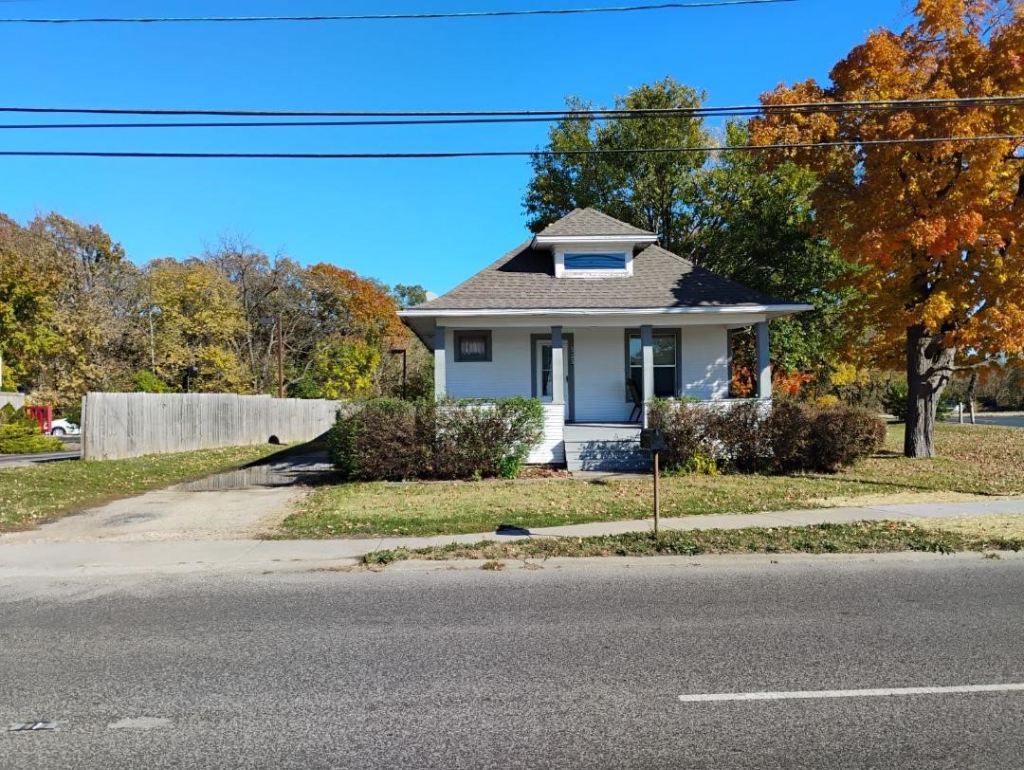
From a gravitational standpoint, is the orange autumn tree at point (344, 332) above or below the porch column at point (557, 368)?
above

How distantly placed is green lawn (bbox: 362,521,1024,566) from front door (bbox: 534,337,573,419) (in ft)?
33.0

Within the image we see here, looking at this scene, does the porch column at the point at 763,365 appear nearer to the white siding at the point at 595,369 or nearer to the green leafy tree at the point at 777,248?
the white siding at the point at 595,369

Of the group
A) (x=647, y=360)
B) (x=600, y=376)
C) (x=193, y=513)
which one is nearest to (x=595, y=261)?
(x=600, y=376)

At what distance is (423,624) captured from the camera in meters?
5.86

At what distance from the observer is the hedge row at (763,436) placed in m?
14.4

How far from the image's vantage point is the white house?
17234 mm

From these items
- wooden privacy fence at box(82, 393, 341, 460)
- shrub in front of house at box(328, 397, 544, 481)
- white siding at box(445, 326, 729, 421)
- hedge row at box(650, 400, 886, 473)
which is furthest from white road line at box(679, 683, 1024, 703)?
wooden privacy fence at box(82, 393, 341, 460)

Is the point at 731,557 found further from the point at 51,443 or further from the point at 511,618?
the point at 51,443

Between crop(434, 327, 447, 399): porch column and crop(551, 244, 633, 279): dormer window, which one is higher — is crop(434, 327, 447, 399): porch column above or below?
below

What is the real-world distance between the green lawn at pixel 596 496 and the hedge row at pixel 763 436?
0.59 meters

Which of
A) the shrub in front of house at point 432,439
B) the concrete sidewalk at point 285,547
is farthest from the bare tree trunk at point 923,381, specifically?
the shrub in front of house at point 432,439

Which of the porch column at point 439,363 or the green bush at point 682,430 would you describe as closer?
the green bush at point 682,430

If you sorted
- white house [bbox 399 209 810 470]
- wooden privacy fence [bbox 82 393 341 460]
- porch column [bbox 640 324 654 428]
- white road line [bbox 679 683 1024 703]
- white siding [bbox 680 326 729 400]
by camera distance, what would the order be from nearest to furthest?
1. white road line [bbox 679 683 1024 703]
2. porch column [bbox 640 324 654 428]
3. white house [bbox 399 209 810 470]
4. white siding [bbox 680 326 729 400]
5. wooden privacy fence [bbox 82 393 341 460]

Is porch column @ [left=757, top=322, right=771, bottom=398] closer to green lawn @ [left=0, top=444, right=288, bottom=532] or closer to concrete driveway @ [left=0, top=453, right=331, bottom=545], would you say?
concrete driveway @ [left=0, top=453, right=331, bottom=545]
